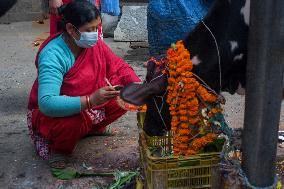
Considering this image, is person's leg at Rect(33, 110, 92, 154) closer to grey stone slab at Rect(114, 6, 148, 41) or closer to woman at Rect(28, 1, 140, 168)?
woman at Rect(28, 1, 140, 168)

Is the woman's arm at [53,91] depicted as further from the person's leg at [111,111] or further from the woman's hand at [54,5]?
the woman's hand at [54,5]

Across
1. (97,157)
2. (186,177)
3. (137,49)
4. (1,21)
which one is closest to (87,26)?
(97,157)

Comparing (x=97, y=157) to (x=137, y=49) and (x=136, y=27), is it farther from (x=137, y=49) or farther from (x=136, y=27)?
(x=136, y=27)

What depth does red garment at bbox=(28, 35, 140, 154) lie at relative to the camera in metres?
3.45

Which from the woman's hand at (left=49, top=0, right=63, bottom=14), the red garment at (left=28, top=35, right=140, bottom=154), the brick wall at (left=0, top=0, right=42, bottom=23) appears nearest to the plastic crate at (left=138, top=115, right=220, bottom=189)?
the red garment at (left=28, top=35, right=140, bottom=154)

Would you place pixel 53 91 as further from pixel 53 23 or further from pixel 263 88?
pixel 263 88

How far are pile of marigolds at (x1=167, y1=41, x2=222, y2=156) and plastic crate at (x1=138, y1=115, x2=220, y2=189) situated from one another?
104mm

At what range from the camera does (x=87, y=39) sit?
345cm

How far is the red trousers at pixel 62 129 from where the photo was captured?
343cm

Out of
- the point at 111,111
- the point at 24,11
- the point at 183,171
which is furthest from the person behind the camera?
the point at 24,11

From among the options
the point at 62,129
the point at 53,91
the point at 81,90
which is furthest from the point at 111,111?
the point at 53,91

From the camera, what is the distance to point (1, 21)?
874 centimetres

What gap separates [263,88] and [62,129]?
5.50ft

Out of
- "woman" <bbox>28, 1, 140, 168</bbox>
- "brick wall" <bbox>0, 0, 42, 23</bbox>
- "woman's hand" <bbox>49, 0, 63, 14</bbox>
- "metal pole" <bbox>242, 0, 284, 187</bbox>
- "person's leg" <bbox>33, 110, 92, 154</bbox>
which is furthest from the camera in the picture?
"brick wall" <bbox>0, 0, 42, 23</bbox>
